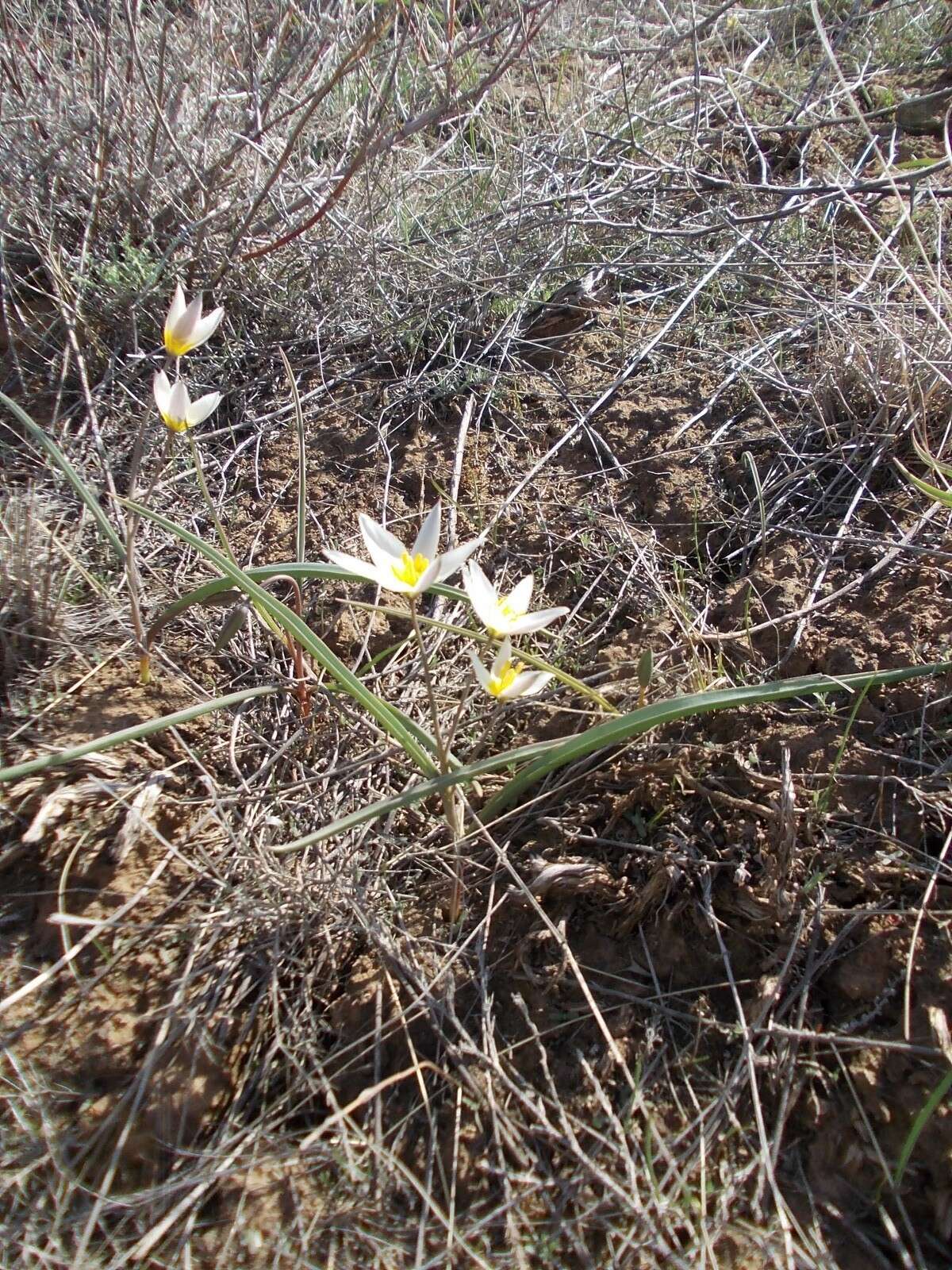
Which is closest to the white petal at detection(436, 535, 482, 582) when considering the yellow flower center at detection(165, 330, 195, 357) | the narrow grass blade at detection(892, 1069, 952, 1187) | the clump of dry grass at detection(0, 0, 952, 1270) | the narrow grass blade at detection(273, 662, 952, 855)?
the narrow grass blade at detection(273, 662, 952, 855)

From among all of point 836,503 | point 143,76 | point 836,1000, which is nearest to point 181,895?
point 836,1000

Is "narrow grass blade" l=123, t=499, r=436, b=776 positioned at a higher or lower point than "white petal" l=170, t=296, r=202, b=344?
lower

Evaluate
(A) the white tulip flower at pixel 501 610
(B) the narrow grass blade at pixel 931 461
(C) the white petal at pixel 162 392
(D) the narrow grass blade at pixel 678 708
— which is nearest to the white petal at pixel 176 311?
(C) the white petal at pixel 162 392

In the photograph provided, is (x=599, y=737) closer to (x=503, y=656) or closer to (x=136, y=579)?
(x=503, y=656)

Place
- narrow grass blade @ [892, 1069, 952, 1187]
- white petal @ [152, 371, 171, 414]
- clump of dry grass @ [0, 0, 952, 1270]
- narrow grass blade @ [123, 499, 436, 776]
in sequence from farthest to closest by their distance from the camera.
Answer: white petal @ [152, 371, 171, 414], narrow grass blade @ [123, 499, 436, 776], clump of dry grass @ [0, 0, 952, 1270], narrow grass blade @ [892, 1069, 952, 1187]

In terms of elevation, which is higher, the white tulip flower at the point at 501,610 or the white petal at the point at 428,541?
the white petal at the point at 428,541

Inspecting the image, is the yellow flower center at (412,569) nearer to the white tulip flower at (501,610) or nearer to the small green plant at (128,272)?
the white tulip flower at (501,610)

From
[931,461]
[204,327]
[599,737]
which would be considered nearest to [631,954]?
[599,737]

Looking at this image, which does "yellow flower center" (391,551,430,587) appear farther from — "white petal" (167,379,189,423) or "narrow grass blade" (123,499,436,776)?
"white petal" (167,379,189,423)
